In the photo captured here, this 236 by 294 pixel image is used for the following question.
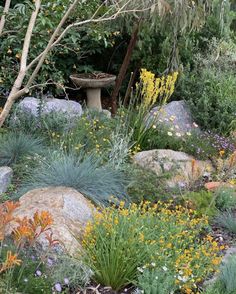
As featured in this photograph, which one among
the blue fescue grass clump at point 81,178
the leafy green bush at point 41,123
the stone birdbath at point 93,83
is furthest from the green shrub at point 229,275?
the stone birdbath at point 93,83

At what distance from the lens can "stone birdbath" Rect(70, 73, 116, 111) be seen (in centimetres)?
808

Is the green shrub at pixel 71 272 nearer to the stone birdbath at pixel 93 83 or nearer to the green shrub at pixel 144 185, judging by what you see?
the green shrub at pixel 144 185

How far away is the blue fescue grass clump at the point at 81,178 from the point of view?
5012 mm

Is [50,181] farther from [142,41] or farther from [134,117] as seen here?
[142,41]

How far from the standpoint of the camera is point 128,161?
6.07m

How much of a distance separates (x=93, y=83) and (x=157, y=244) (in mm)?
4335

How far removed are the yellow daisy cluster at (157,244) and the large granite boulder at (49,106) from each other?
2689 millimetres

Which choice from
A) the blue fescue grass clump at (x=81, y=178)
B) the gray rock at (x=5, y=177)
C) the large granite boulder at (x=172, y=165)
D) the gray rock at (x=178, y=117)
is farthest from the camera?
the gray rock at (x=178, y=117)

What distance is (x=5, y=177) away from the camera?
17.6 ft

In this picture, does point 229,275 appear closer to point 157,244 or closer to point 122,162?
point 157,244

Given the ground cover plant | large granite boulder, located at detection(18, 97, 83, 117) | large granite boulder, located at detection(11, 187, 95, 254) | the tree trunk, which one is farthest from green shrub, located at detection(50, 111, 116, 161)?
the tree trunk

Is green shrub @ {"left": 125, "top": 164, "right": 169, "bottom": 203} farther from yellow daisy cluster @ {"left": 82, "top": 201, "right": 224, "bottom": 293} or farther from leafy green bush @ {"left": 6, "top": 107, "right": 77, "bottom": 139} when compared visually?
leafy green bush @ {"left": 6, "top": 107, "right": 77, "bottom": 139}

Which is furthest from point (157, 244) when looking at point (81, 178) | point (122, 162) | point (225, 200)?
point (122, 162)

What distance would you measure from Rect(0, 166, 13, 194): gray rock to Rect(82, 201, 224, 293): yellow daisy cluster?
129cm
